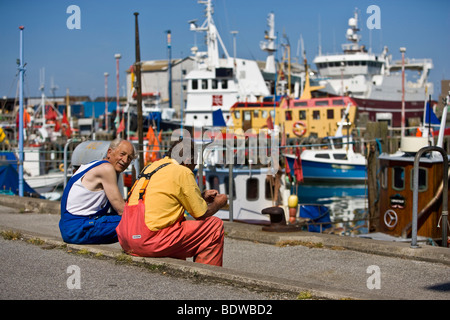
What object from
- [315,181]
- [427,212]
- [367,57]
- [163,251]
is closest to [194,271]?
[163,251]

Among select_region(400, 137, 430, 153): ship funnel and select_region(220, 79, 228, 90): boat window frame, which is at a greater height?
select_region(220, 79, 228, 90): boat window frame

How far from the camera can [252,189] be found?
1803 cm

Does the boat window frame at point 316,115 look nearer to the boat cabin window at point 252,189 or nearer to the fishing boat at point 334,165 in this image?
the fishing boat at point 334,165

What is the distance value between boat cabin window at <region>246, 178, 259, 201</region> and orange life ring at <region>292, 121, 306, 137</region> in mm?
28474

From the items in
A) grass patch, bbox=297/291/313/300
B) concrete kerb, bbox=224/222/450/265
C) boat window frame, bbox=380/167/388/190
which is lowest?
concrete kerb, bbox=224/222/450/265

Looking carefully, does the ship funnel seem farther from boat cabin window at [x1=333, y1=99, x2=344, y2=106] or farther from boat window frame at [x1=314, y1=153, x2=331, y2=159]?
boat cabin window at [x1=333, y1=99, x2=344, y2=106]

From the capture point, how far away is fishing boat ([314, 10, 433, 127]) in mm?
59344

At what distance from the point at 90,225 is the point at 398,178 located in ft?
25.2

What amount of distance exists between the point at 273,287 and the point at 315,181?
3439 cm

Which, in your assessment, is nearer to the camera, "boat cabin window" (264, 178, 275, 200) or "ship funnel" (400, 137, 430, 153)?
"ship funnel" (400, 137, 430, 153)

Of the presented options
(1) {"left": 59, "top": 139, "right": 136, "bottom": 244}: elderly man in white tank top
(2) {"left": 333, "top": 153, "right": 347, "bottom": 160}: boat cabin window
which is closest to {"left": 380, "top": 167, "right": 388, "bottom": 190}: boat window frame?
(1) {"left": 59, "top": 139, "right": 136, "bottom": 244}: elderly man in white tank top

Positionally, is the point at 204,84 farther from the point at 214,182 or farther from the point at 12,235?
the point at 12,235
